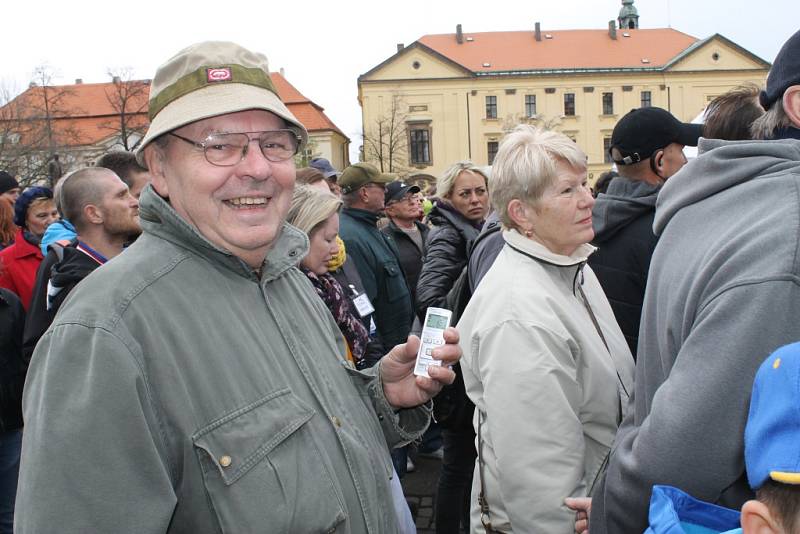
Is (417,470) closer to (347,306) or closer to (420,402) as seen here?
(347,306)

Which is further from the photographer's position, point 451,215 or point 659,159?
point 451,215

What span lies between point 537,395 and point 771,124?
1066 mm

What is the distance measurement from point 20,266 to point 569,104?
63.1m

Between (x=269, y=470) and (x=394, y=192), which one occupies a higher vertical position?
(x=394, y=192)

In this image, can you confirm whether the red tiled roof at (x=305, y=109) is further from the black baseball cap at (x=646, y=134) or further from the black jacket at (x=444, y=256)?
the black baseball cap at (x=646, y=134)

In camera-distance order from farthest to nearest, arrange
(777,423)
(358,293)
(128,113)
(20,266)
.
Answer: (128,113) < (20,266) < (358,293) < (777,423)

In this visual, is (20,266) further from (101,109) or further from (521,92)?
(101,109)

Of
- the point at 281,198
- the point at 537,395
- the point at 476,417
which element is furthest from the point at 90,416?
the point at 476,417

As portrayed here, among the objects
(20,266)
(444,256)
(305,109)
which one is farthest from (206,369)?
(305,109)

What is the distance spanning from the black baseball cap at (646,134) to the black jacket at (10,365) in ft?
11.6

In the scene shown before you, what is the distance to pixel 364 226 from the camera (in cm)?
498

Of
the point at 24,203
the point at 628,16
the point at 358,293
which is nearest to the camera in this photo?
the point at 358,293

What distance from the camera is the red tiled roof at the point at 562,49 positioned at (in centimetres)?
6388

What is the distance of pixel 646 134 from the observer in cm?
341
